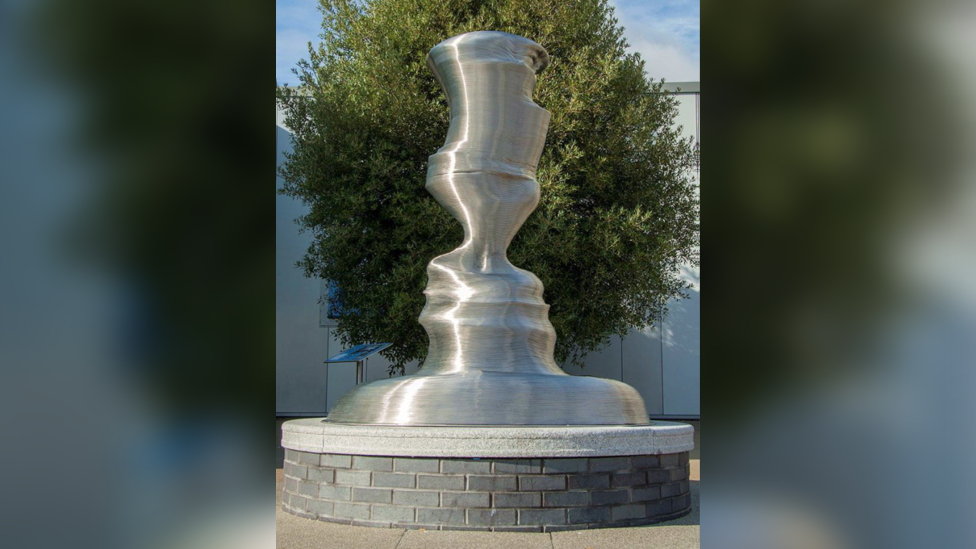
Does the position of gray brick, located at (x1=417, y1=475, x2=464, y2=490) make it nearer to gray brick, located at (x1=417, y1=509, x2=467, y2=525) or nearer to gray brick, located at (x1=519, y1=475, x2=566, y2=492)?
gray brick, located at (x1=417, y1=509, x2=467, y2=525)

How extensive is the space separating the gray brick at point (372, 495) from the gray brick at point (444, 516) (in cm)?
25

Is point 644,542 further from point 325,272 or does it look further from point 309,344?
point 309,344

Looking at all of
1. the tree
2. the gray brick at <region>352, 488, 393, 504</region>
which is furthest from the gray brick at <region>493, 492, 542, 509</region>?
the tree

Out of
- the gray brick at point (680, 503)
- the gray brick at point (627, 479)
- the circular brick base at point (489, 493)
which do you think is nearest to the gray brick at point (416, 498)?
the circular brick base at point (489, 493)

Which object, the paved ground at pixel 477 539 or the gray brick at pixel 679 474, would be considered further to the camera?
the gray brick at pixel 679 474

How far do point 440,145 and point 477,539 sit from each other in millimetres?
9531

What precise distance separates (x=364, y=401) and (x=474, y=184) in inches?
70.7

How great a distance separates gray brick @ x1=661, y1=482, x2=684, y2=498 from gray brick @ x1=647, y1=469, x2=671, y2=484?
4 cm

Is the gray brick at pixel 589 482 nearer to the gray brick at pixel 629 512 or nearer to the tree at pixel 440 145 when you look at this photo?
the gray brick at pixel 629 512

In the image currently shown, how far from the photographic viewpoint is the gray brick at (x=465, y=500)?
14.2ft

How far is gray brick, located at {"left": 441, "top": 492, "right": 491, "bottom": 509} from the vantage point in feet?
14.2
